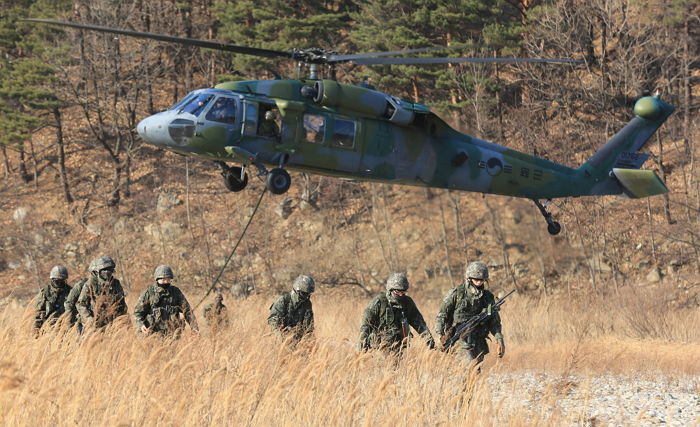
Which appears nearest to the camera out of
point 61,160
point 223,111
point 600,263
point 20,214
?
point 223,111

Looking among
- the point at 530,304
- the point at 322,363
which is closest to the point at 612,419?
the point at 322,363

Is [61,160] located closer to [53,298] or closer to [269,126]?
[269,126]

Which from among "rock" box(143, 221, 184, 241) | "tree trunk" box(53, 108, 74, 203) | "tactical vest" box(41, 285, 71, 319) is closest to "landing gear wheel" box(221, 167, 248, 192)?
"tactical vest" box(41, 285, 71, 319)

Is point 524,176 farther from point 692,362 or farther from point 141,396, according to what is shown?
point 141,396

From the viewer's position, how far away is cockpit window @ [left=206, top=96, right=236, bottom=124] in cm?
1380

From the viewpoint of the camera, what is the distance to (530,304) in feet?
88.2

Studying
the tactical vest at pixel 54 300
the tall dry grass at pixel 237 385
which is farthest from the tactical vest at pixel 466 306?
the tactical vest at pixel 54 300

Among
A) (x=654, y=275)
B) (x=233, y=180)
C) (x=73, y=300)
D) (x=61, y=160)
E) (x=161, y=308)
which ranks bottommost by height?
(x=654, y=275)

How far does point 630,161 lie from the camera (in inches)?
744

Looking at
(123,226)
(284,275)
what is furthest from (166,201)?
(284,275)

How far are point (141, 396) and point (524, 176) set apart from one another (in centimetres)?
1220

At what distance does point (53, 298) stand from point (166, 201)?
1039 inches

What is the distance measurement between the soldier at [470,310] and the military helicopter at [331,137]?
14.0ft

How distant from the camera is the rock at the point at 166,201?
37469mm
